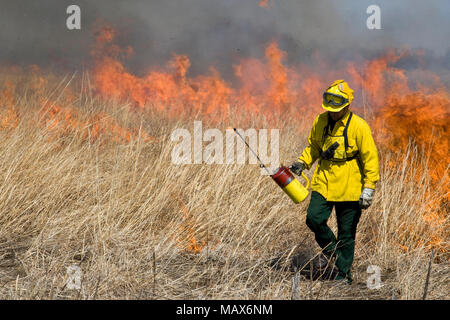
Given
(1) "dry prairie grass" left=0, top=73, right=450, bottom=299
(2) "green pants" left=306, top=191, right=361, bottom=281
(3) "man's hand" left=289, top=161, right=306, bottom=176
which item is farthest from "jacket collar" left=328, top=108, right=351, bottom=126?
(1) "dry prairie grass" left=0, top=73, right=450, bottom=299

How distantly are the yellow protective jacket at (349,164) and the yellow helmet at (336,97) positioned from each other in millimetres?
167

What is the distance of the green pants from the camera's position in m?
3.69

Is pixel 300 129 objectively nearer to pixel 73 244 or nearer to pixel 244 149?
pixel 244 149

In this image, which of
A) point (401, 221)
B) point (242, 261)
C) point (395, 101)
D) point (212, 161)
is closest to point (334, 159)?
point (242, 261)

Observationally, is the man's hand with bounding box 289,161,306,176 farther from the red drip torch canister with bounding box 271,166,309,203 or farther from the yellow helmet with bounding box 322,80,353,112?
the yellow helmet with bounding box 322,80,353,112

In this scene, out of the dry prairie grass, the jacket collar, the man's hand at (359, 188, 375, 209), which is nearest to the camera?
the dry prairie grass

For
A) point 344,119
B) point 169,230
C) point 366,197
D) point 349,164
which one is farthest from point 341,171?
point 169,230

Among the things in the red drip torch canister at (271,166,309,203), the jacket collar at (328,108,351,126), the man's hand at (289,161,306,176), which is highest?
the jacket collar at (328,108,351,126)

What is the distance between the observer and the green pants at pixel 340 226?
145 inches

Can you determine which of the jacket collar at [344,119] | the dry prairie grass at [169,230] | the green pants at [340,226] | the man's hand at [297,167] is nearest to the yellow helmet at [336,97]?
the jacket collar at [344,119]

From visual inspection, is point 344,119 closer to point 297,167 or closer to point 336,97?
point 336,97

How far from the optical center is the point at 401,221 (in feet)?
15.9

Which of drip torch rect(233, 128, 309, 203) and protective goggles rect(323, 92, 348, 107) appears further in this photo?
drip torch rect(233, 128, 309, 203)

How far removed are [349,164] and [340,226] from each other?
0.53 metres
